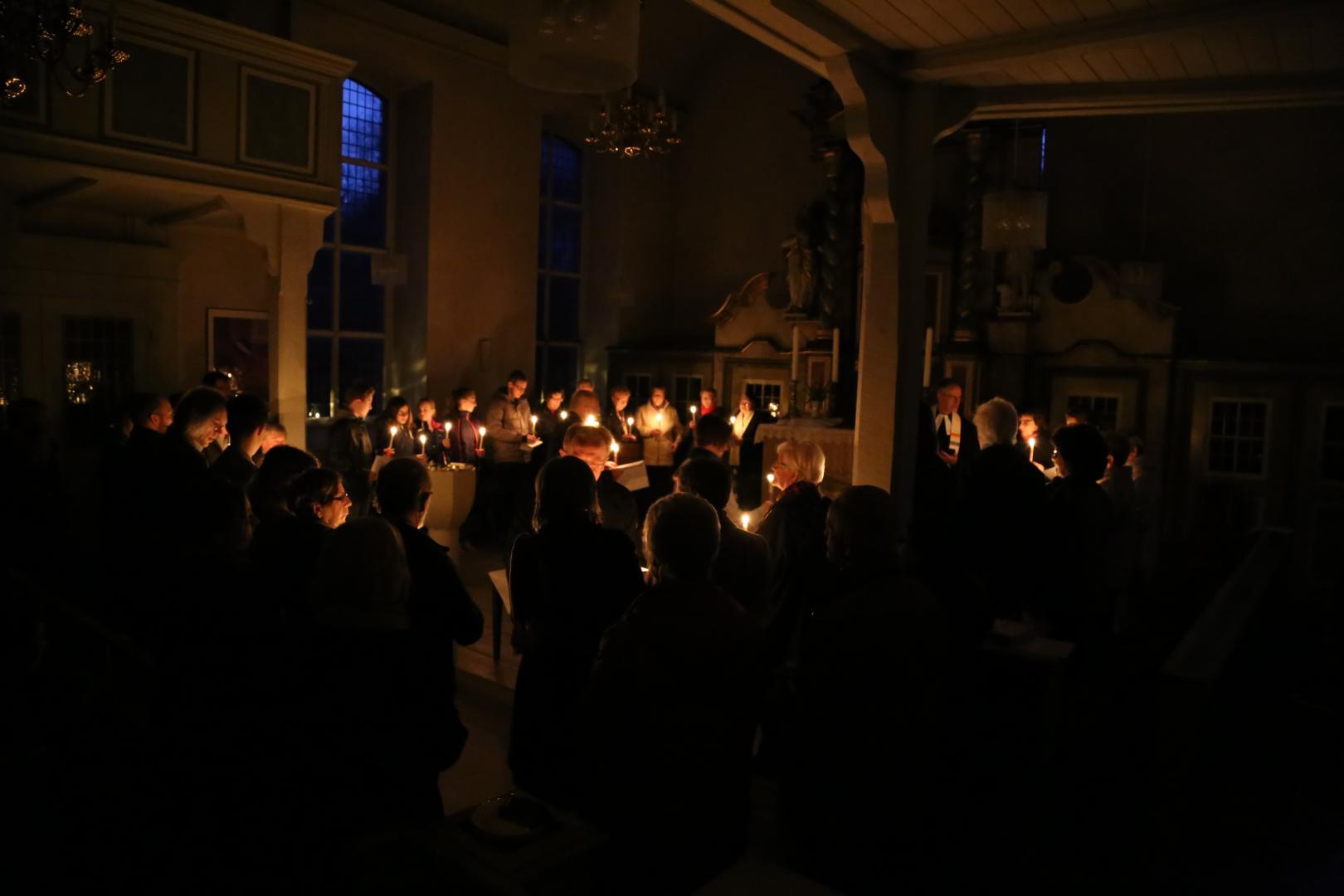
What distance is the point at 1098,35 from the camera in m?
4.41

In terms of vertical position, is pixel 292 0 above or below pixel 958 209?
above

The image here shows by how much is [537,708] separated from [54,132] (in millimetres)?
5714

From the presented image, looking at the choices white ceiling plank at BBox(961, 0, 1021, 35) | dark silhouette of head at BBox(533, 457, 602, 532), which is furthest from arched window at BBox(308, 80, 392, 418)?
dark silhouette of head at BBox(533, 457, 602, 532)

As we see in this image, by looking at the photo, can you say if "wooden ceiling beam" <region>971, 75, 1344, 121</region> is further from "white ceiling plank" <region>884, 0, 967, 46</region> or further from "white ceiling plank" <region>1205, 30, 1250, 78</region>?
"white ceiling plank" <region>884, 0, 967, 46</region>

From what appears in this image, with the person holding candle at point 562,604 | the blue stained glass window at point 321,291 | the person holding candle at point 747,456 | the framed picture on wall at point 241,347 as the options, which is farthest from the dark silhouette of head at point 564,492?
the blue stained glass window at point 321,291

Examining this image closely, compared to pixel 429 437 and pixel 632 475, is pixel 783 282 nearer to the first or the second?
pixel 429 437

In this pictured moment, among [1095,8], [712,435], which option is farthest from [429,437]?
[1095,8]

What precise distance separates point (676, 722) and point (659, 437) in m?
8.82

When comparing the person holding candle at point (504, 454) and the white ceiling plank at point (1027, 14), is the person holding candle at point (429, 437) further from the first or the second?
the white ceiling plank at point (1027, 14)

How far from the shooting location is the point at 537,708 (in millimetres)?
3096

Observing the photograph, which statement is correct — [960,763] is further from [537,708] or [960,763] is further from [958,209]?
[958,209]

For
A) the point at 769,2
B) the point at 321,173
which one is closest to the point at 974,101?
the point at 769,2

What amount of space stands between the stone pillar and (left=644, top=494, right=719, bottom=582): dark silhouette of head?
303 centimetres

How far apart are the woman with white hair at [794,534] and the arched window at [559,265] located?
10435 millimetres
